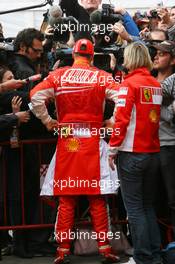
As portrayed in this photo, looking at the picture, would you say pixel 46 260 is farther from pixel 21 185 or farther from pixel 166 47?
pixel 166 47

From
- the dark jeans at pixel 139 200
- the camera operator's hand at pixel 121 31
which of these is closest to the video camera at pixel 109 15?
the camera operator's hand at pixel 121 31

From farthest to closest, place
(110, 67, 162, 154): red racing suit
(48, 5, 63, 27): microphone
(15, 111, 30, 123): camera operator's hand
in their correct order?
(48, 5, 63, 27): microphone, (15, 111, 30, 123): camera operator's hand, (110, 67, 162, 154): red racing suit

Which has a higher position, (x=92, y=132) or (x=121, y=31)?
(x=121, y=31)

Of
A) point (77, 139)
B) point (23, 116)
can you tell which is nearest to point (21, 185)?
point (23, 116)

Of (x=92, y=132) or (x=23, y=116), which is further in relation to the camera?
(x=23, y=116)

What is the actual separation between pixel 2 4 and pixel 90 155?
20.9ft

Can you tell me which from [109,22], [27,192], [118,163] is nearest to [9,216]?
[27,192]

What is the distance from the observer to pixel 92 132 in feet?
20.4

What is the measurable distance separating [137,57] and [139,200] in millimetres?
1258

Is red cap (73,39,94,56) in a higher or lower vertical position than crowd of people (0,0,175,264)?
higher

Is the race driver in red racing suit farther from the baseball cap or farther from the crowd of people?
the baseball cap

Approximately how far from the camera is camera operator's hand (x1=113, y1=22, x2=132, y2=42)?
22.7ft

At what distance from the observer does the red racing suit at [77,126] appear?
6.17 metres

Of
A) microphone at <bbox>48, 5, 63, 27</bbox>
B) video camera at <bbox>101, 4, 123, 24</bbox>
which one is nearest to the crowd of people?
video camera at <bbox>101, 4, 123, 24</bbox>
